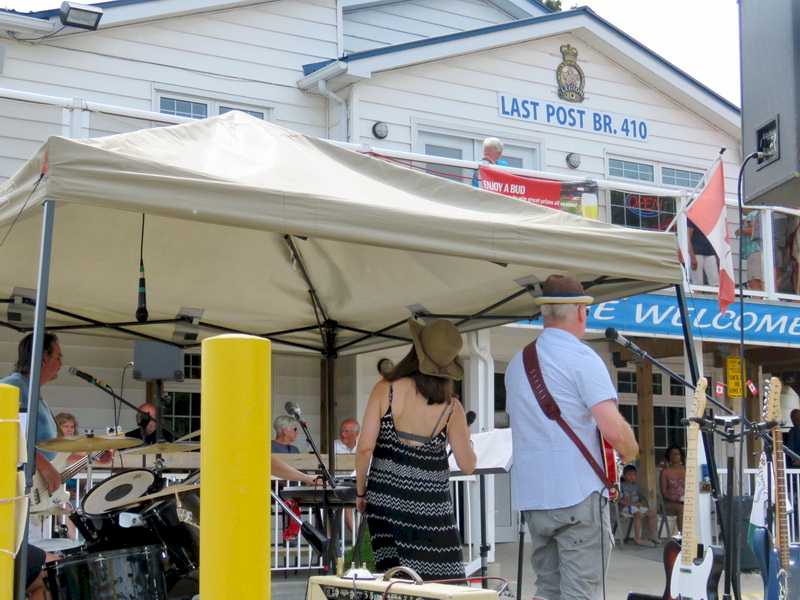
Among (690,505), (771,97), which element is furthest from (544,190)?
(771,97)

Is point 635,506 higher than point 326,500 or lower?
lower

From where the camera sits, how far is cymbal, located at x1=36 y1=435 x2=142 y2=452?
17.6 feet

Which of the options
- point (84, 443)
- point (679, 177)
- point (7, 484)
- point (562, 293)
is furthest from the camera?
point (679, 177)

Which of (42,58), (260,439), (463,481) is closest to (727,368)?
(463,481)

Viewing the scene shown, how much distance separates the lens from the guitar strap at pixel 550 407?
15.8 ft

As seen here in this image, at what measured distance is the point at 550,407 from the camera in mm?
4863

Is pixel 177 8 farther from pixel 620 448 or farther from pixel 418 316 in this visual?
pixel 620 448

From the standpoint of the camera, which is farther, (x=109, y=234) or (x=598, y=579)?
(x=109, y=234)

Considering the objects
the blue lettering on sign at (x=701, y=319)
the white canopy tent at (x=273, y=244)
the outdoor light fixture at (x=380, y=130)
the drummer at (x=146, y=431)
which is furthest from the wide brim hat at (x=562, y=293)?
the outdoor light fixture at (x=380, y=130)

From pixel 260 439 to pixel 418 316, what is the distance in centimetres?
419

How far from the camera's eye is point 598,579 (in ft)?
15.5

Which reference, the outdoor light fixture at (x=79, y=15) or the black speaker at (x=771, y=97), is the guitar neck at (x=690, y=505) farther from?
the outdoor light fixture at (x=79, y=15)

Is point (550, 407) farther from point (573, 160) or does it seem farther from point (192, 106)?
point (573, 160)

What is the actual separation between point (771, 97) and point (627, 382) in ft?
42.2
